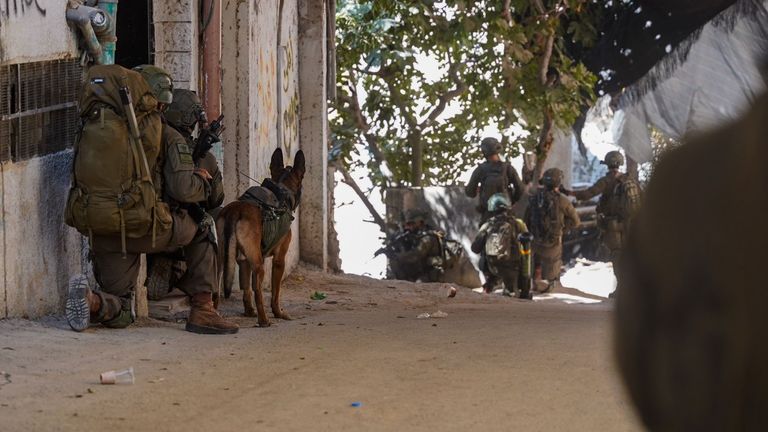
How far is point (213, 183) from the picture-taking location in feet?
23.7

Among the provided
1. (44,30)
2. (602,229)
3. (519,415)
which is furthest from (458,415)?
(602,229)

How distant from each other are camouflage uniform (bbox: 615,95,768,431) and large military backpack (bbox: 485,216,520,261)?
13.8 m

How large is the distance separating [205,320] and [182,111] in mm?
1255

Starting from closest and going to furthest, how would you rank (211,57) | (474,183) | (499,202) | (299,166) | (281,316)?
(299,166) → (281,316) → (211,57) → (499,202) → (474,183)

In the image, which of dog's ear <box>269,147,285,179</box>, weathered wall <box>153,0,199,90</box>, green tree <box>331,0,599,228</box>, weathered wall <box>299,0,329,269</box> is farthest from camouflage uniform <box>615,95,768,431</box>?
green tree <box>331,0,599,228</box>

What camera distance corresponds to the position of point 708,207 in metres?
1.07

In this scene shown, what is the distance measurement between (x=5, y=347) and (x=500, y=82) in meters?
12.2

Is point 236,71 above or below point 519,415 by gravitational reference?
above

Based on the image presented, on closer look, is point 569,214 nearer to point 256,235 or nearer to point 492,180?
point 492,180

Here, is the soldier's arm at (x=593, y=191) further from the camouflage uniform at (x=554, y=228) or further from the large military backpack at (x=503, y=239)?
the large military backpack at (x=503, y=239)

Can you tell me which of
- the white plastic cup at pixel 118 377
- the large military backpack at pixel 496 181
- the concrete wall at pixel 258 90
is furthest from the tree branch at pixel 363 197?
the white plastic cup at pixel 118 377

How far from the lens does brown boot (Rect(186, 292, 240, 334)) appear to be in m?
7.11

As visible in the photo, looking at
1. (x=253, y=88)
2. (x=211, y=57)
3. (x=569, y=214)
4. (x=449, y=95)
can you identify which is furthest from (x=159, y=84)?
(x=449, y=95)

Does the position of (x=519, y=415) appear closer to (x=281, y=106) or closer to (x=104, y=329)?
(x=104, y=329)
